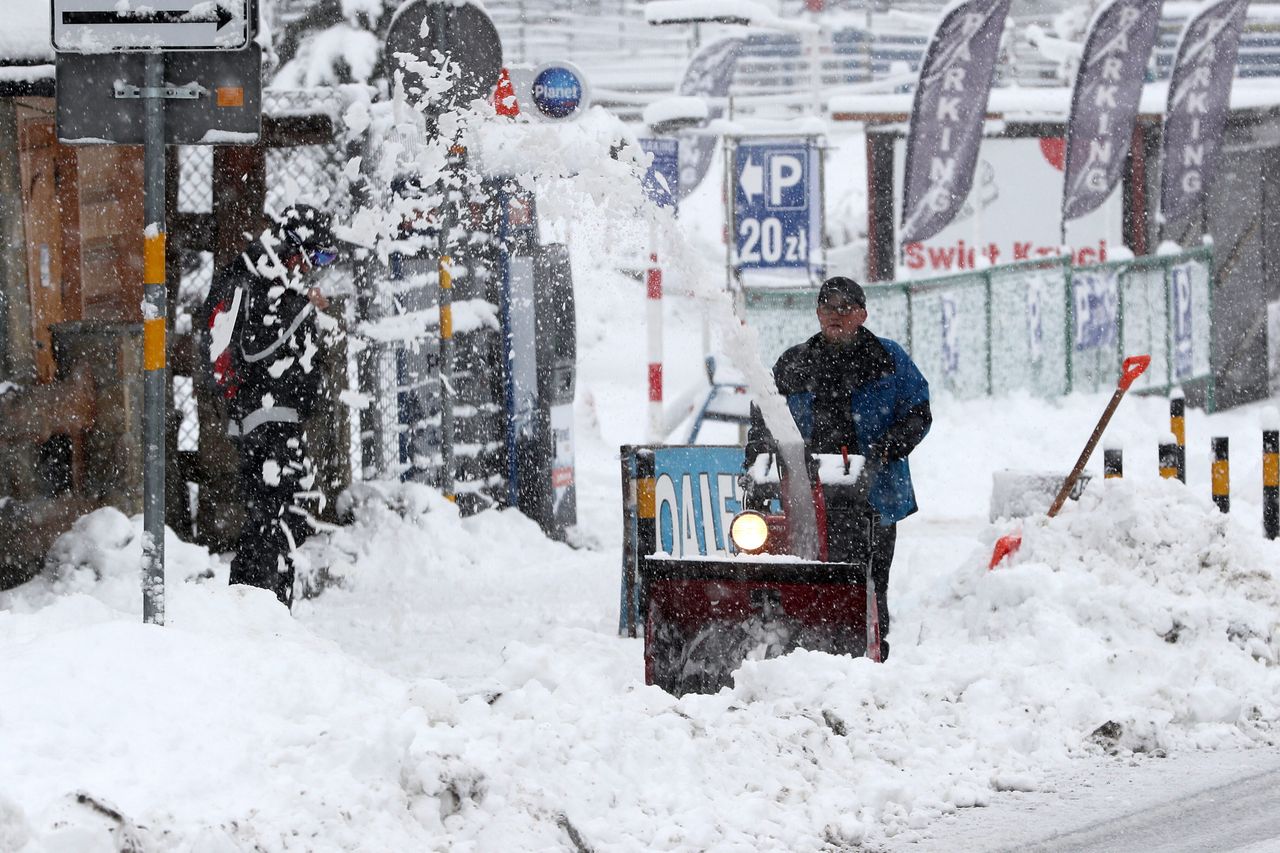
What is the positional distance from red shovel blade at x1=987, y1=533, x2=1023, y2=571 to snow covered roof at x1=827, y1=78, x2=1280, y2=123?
1390 centimetres

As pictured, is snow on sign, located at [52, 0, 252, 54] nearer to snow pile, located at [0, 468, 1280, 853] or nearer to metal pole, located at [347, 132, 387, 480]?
snow pile, located at [0, 468, 1280, 853]

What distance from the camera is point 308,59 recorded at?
13719 mm

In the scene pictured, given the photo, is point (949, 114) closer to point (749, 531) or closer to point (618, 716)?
point (749, 531)

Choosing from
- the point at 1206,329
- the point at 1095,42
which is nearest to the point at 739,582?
the point at 1095,42

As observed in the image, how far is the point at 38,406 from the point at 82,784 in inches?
229

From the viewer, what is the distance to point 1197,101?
70.8 feet

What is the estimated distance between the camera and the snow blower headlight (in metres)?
6.91

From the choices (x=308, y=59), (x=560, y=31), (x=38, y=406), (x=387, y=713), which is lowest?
(x=387, y=713)

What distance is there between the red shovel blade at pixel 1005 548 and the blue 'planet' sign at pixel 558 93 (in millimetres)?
4529

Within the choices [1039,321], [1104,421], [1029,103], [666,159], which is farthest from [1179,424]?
[1029,103]

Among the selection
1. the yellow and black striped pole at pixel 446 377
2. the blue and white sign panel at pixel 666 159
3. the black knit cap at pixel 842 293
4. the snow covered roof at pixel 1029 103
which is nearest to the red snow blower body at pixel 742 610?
the black knit cap at pixel 842 293

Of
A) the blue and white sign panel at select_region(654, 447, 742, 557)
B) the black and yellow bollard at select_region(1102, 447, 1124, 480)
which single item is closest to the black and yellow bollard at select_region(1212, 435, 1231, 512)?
the black and yellow bollard at select_region(1102, 447, 1124, 480)

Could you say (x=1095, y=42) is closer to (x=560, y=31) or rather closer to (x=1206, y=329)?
(x=1206, y=329)

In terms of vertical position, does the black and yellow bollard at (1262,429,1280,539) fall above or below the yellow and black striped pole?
below
